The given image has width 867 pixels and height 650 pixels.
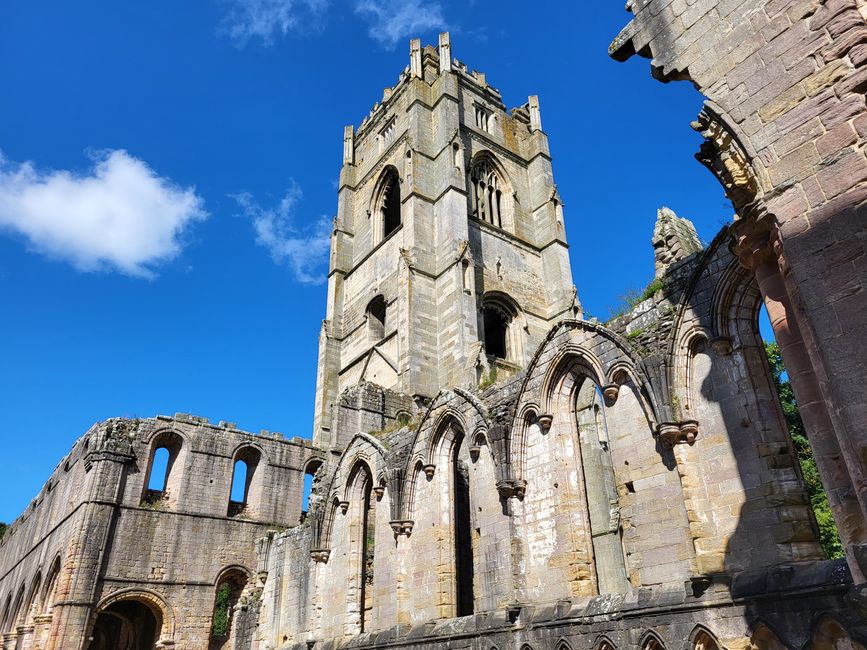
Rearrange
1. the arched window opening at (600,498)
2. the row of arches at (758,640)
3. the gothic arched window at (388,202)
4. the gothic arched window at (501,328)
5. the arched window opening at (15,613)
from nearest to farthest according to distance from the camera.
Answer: the row of arches at (758,640) < the arched window opening at (600,498) < the arched window opening at (15,613) < the gothic arched window at (501,328) < the gothic arched window at (388,202)

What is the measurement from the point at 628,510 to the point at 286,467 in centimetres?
1606

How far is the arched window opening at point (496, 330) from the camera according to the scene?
A: 23.9 metres

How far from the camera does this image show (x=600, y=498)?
494 inches

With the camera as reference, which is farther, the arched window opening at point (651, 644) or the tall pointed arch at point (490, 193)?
the tall pointed arch at point (490, 193)

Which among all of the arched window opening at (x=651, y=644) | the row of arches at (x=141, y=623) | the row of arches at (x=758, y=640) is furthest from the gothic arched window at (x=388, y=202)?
the arched window opening at (x=651, y=644)

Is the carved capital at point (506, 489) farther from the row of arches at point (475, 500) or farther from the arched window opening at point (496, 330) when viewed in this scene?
the arched window opening at point (496, 330)

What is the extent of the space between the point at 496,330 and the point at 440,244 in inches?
155

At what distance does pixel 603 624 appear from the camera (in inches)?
286

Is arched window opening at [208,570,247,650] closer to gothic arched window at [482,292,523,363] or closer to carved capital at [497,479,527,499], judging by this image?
gothic arched window at [482,292,523,363]

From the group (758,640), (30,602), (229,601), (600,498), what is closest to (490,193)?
(600,498)

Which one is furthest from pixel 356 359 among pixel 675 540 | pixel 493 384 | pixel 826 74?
pixel 826 74

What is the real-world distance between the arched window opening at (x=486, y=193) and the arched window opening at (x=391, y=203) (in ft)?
11.0

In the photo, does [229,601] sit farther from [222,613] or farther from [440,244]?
[440,244]

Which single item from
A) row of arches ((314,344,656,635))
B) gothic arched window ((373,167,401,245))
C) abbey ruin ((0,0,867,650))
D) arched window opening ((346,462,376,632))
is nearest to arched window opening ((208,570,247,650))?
abbey ruin ((0,0,867,650))
